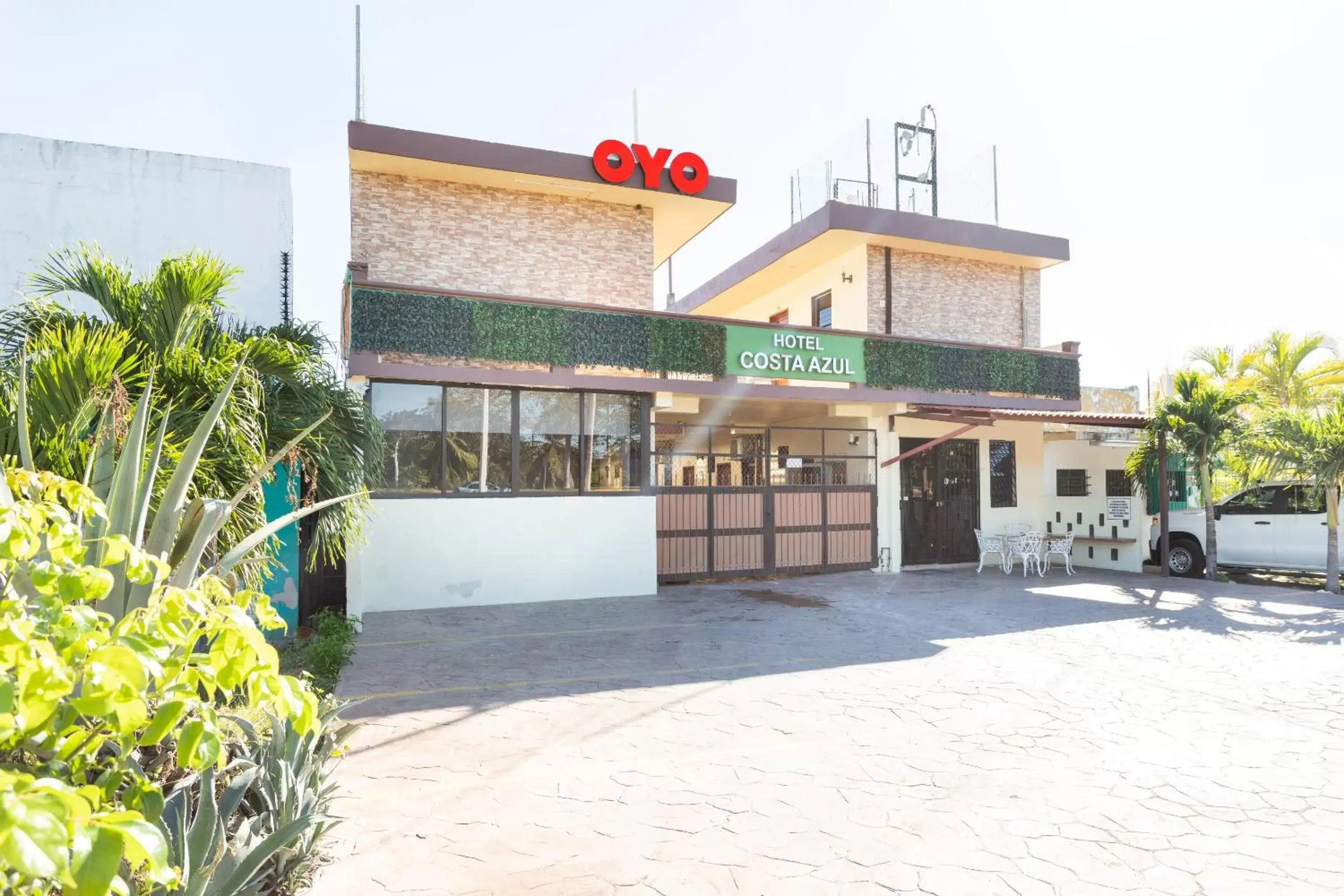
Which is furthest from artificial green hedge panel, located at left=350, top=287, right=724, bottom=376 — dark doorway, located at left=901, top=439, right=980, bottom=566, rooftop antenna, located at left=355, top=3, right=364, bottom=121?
dark doorway, located at left=901, top=439, right=980, bottom=566

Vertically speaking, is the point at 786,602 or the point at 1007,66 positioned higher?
the point at 1007,66

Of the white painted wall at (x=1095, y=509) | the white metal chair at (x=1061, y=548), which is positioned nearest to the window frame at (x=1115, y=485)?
the white painted wall at (x=1095, y=509)

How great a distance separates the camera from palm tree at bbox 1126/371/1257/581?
12836 mm

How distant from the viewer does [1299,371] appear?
827 inches

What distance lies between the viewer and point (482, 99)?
1249 cm

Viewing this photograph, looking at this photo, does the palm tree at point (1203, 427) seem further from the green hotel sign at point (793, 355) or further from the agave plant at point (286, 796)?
the agave plant at point (286, 796)

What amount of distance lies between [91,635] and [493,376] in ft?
30.7

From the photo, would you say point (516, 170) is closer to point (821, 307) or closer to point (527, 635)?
point (527, 635)

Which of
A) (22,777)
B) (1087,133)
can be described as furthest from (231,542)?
(1087,133)

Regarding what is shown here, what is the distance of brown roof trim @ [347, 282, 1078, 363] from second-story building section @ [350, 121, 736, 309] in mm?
607

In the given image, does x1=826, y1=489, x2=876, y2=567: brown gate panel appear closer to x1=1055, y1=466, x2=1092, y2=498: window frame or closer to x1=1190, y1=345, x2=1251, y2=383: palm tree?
x1=1055, y1=466, x2=1092, y2=498: window frame

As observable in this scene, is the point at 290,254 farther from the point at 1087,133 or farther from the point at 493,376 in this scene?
the point at 1087,133

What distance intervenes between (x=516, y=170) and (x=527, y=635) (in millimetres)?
7200

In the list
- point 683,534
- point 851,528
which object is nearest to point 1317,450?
point 851,528
